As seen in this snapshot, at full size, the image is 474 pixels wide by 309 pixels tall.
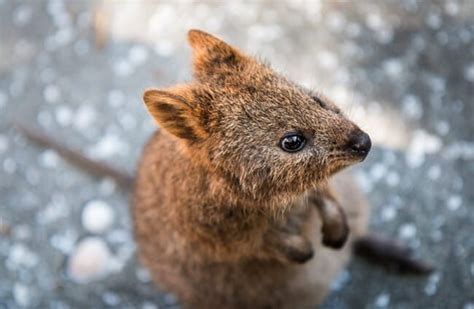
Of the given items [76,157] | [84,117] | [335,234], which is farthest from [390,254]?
[84,117]

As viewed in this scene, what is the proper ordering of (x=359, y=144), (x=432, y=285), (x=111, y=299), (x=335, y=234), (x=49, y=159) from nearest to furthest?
(x=359, y=144) < (x=335, y=234) < (x=432, y=285) < (x=111, y=299) < (x=49, y=159)

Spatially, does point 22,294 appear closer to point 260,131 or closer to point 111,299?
point 111,299

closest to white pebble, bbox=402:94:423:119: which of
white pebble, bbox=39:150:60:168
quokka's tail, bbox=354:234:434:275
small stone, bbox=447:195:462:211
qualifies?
small stone, bbox=447:195:462:211

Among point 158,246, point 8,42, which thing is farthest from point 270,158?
point 8,42

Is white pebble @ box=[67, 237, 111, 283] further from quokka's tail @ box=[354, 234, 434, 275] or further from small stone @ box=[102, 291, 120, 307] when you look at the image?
quokka's tail @ box=[354, 234, 434, 275]

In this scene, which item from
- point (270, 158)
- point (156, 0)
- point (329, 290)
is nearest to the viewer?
point (270, 158)

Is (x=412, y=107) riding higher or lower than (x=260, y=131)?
higher

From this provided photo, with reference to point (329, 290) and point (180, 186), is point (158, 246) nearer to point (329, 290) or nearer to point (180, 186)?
point (180, 186)
